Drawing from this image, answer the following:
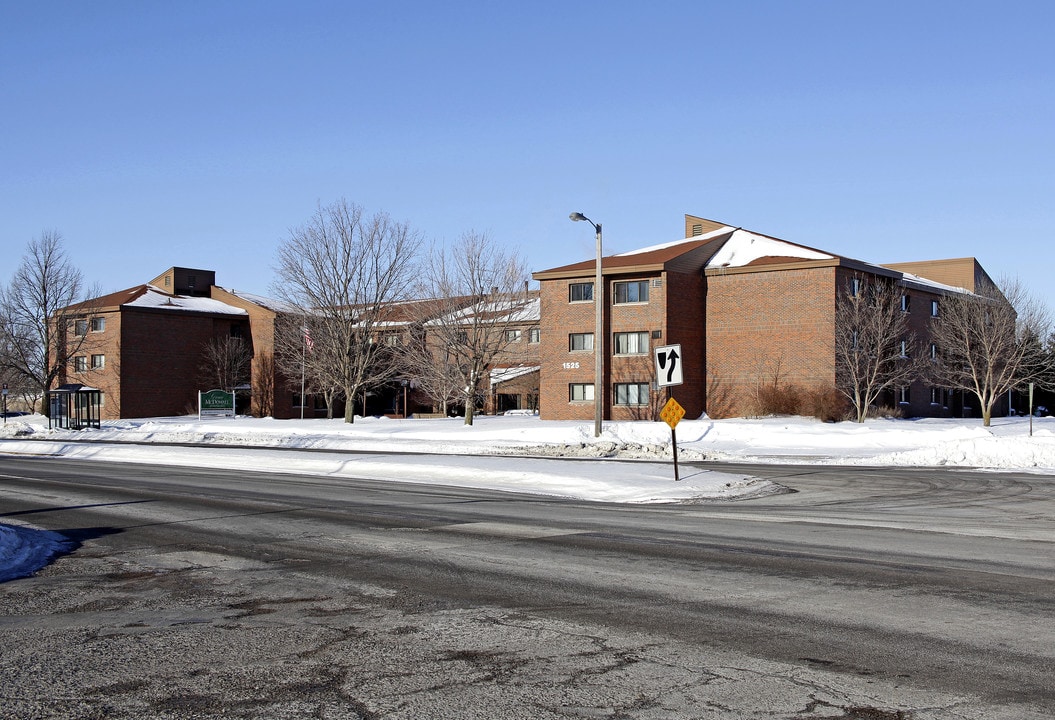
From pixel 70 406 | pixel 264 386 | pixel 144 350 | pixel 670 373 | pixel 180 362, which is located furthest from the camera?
pixel 180 362

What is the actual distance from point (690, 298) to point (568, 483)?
34241 mm

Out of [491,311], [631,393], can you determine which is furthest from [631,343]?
[491,311]

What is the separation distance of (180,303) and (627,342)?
38.6 m

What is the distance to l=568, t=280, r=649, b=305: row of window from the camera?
171 ft

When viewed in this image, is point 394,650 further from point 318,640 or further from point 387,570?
point 387,570

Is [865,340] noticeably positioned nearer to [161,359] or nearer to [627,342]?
[627,342]

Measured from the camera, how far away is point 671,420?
20.0 metres

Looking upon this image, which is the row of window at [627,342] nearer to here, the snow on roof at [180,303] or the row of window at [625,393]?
the row of window at [625,393]

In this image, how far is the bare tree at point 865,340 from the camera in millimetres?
48188

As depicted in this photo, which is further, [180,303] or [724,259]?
[180,303]

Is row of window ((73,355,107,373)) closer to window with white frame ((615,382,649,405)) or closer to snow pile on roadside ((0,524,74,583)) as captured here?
window with white frame ((615,382,649,405))

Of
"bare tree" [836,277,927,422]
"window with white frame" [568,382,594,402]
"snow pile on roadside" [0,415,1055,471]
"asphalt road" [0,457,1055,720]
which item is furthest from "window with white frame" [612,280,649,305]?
"asphalt road" [0,457,1055,720]

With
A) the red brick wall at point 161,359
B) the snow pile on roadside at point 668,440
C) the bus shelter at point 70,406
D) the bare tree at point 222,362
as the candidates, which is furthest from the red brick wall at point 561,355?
the red brick wall at point 161,359

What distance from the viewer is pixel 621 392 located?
5300cm
